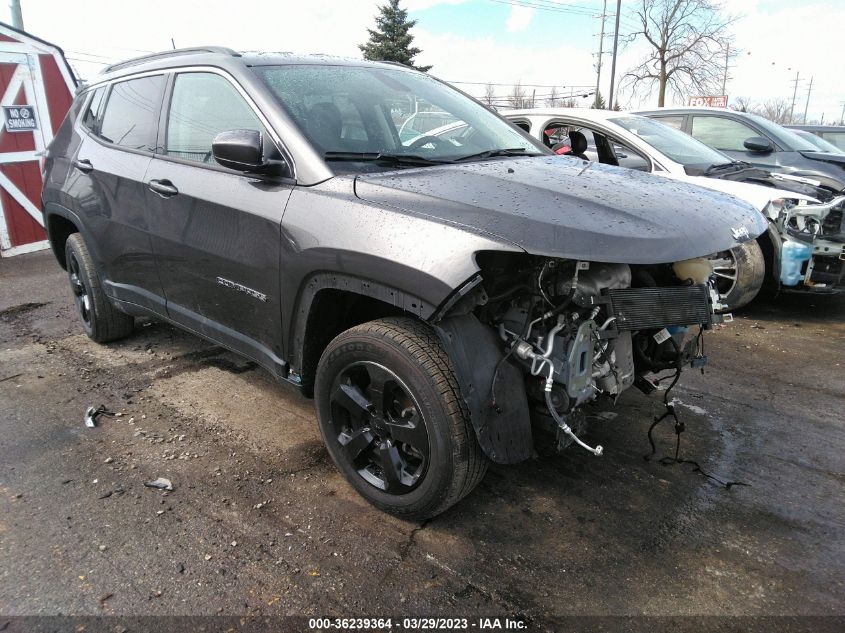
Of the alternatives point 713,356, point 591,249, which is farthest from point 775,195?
point 591,249

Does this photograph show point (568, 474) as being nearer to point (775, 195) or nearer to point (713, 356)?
point (713, 356)

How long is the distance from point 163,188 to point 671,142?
506 centimetres

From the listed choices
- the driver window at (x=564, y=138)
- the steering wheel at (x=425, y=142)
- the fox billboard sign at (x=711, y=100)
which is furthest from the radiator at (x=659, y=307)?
the fox billboard sign at (x=711, y=100)

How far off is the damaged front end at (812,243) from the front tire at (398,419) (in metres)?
4.14

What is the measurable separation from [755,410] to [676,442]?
770 mm

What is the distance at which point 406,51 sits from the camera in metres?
35.4

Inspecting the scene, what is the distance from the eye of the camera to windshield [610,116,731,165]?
595 centimetres

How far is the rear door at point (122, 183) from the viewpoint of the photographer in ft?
11.4

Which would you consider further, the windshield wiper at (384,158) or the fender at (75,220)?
the fender at (75,220)

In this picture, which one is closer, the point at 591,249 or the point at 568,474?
the point at 591,249

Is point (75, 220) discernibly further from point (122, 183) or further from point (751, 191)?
point (751, 191)

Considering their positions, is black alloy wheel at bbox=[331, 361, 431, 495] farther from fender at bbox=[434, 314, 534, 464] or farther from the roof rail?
the roof rail

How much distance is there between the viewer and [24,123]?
7.88 m

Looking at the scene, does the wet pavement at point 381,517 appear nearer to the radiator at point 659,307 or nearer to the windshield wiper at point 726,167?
the radiator at point 659,307
